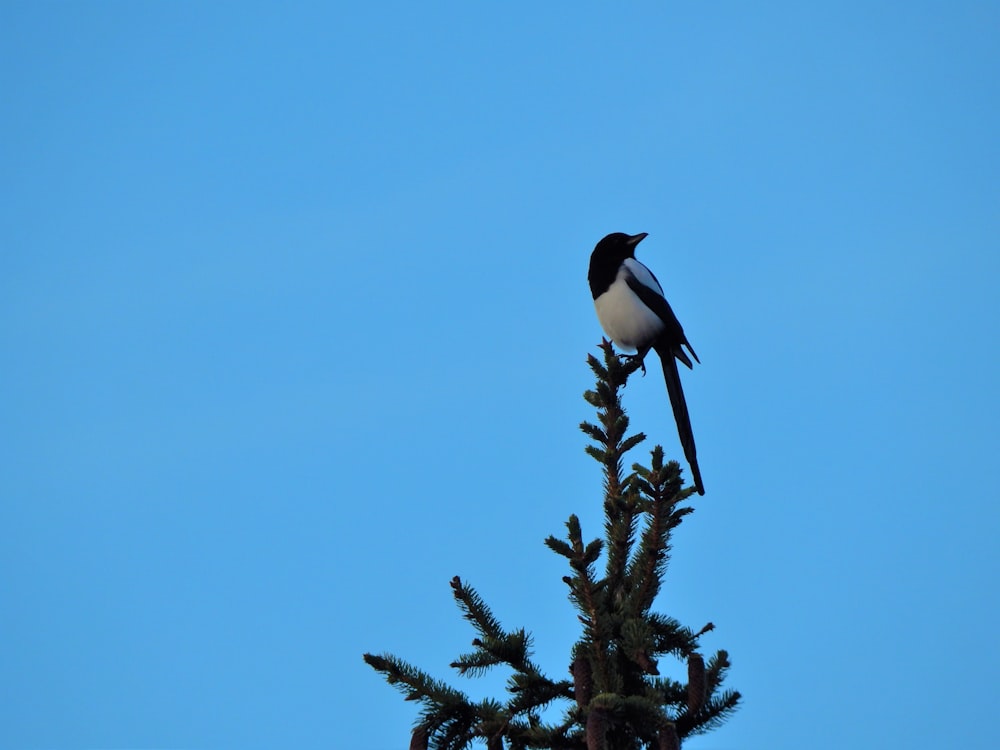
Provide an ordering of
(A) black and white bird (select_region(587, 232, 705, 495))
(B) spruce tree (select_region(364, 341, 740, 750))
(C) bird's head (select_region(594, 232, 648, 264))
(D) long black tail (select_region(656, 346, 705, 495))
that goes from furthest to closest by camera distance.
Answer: (C) bird's head (select_region(594, 232, 648, 264)) < (A) black and white bird (select_region(587, 232, 705, 495)) < (D) long black tail (select_region(656, 346, 705, 495)) < (B) spruce tree (select_region(364, 341, 740, 750))

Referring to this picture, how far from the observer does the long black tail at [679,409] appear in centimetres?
572

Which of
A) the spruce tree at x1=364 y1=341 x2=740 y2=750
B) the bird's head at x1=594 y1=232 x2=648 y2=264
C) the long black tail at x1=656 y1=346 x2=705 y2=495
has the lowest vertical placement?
the spruce tree at x1=364 y1=341 x2=740 y2=750

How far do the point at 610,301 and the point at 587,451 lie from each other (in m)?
3.06

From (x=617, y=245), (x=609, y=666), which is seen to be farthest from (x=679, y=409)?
(x=609, y=666)

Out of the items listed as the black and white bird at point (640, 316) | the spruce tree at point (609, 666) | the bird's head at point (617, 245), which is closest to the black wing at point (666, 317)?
the black and white bird at point (640, 316)

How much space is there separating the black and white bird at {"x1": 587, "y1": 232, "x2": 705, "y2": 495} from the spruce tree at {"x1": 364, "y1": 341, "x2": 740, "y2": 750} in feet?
10.4

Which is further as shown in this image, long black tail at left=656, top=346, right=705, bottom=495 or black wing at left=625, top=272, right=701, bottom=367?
black wing at left=625, top=272, right=701, bottom=367

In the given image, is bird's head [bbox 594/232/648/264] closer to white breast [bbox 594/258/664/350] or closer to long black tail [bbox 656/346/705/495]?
white breast [bbox 594/258/664/350]

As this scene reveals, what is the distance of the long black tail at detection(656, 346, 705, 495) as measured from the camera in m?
5.72

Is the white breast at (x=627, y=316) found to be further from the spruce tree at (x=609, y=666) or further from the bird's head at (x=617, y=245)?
the spruce tree at (x=609, y=666)

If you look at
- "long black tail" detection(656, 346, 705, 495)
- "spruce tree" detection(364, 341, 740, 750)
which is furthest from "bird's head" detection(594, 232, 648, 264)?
"spruce tree" detection(364, 341, 740, 750)

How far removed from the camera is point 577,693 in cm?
303

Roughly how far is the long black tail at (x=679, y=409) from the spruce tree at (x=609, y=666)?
5.49 ft

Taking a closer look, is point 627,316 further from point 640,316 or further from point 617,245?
point 617,245
